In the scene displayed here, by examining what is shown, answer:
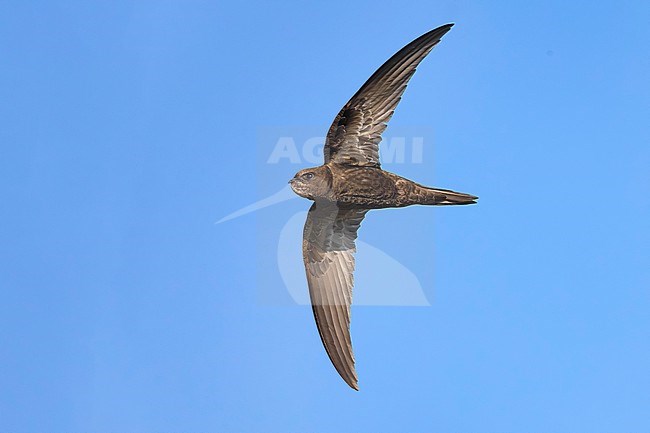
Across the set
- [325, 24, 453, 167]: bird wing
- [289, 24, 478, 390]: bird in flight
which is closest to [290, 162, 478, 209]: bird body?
[289, 24, 478, 390]: bird in flight

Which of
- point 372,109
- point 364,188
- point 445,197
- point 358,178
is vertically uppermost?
point 372,109

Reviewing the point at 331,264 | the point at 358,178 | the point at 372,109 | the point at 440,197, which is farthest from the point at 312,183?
the point at 440,197

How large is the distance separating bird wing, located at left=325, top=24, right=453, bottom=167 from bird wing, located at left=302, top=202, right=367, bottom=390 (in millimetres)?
839

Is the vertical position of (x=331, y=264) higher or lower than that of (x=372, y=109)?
lower

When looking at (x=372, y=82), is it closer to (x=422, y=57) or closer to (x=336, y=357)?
(x=422, y=57)

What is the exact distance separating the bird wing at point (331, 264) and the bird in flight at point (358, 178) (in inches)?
0.6

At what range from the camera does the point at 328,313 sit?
12797 millimetres

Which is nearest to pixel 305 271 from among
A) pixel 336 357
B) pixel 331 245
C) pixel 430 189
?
pixel 331 245

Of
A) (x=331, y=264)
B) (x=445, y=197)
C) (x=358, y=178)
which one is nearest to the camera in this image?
→ (x=445, y=197)

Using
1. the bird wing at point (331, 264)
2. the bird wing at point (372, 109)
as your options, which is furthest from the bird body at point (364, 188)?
the bird wing at point (331, 264)

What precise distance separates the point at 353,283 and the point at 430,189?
1831 mm

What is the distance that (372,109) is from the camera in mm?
12203

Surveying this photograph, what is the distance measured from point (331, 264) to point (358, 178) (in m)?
1.50

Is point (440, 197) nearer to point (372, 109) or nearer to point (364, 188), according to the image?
point (364, 188)
